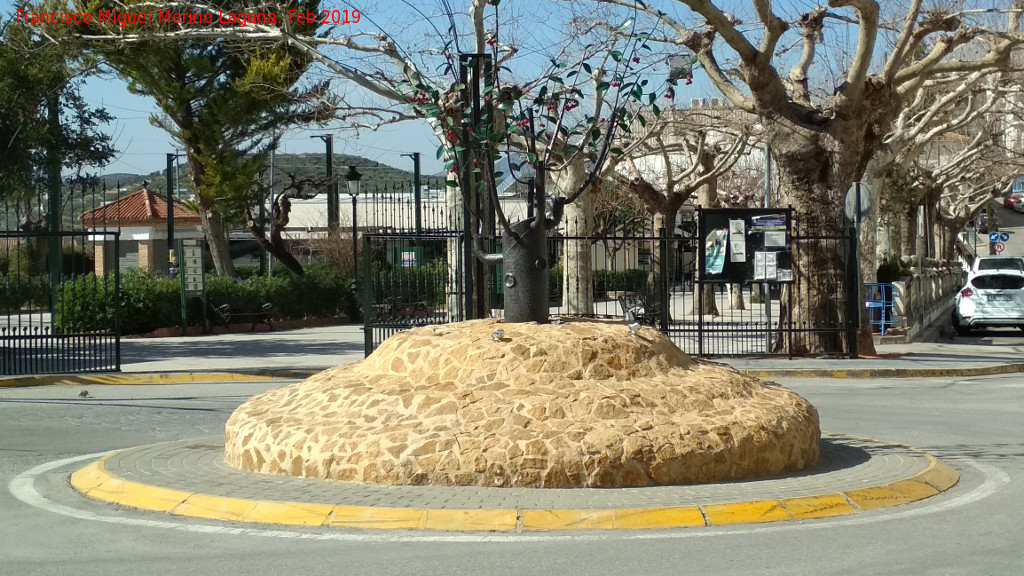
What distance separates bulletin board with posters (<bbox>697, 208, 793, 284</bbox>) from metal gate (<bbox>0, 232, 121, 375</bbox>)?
9.43 m

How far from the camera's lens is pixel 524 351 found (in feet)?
26.0

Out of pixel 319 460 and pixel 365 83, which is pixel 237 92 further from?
pixel 319 460

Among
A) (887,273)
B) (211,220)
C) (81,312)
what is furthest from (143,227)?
(887,273)

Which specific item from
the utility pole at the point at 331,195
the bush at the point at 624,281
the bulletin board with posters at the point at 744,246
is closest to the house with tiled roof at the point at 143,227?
the utility pole at the point at 331,195

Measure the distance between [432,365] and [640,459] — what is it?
1.72 metres

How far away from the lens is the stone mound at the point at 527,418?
7.02 meters

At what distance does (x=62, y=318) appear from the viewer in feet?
77.6

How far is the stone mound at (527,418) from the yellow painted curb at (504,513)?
630 mm

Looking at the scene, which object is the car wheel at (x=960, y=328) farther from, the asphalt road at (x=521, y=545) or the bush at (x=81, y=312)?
the asphalt road at (x=521, y=545)

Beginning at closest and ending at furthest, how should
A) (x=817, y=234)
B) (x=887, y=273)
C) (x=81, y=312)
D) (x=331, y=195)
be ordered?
(x=817, y=234) < (x=81, y=312) < (x=887, y=273) < (x=331, y=195)

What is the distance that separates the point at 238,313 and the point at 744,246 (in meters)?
14.5

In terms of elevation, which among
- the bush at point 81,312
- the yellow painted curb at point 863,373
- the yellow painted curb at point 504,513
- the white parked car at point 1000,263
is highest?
the white parked car at point 1000,263

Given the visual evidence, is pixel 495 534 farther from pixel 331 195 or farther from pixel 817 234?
pixel 331 195

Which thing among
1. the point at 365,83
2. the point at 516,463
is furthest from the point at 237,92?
the point at 516,463
